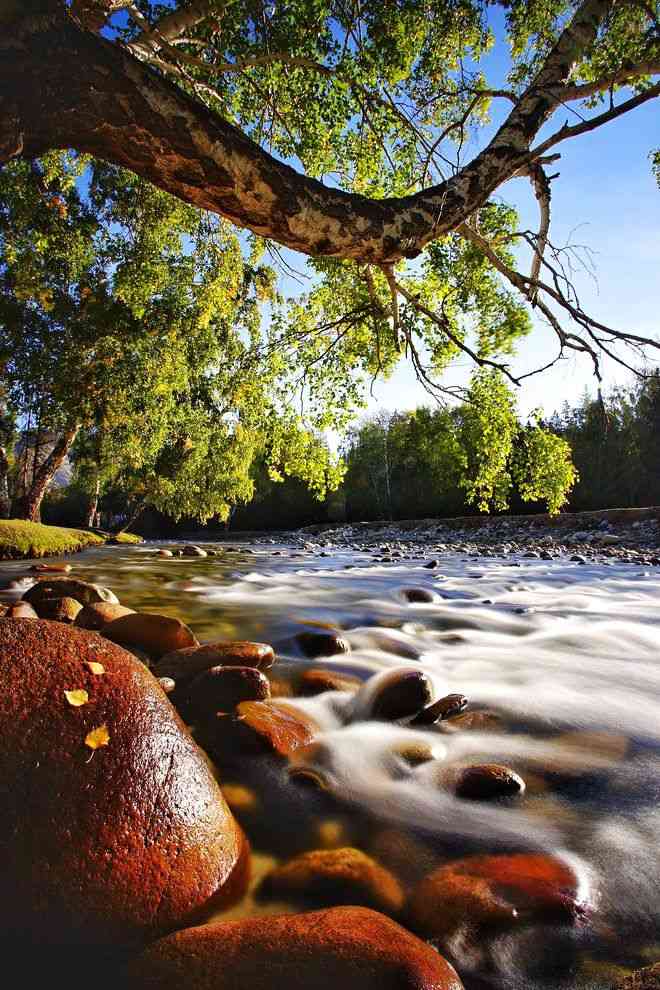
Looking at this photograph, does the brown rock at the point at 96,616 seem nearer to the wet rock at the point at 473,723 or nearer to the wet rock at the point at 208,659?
the wet rock at the point at 208,659

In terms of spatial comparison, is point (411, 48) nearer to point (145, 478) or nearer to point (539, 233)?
point (539, 233)

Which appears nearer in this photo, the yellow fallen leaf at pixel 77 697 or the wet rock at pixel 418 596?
the yellow fallen leaf at pixel 77 697

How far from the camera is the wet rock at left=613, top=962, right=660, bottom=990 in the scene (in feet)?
3.54

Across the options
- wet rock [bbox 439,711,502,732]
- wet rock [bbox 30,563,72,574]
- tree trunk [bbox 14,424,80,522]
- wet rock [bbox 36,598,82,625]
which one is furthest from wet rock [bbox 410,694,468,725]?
tree trunk [bbox 14,424,80,522]

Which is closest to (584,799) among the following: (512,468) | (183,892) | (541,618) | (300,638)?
(183,892)

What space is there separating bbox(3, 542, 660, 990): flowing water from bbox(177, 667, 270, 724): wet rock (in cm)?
41

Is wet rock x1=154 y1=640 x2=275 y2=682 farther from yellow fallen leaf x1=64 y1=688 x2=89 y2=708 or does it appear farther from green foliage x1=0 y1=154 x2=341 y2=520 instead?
green foliage x1=0 y1=154 x2=341 y2=520

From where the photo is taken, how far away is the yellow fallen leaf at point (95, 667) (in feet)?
5.32


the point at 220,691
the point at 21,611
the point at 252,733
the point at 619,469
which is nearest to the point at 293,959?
the point at 252,733

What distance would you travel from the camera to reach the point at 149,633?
3.38 m

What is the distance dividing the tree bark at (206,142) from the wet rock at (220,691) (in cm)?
293

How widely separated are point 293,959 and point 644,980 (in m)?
0.78

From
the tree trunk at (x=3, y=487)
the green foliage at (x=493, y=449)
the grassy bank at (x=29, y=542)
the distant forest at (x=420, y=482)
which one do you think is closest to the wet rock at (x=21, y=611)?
the green foliage at (x=493, y=449)

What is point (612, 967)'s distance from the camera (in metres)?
1.28
